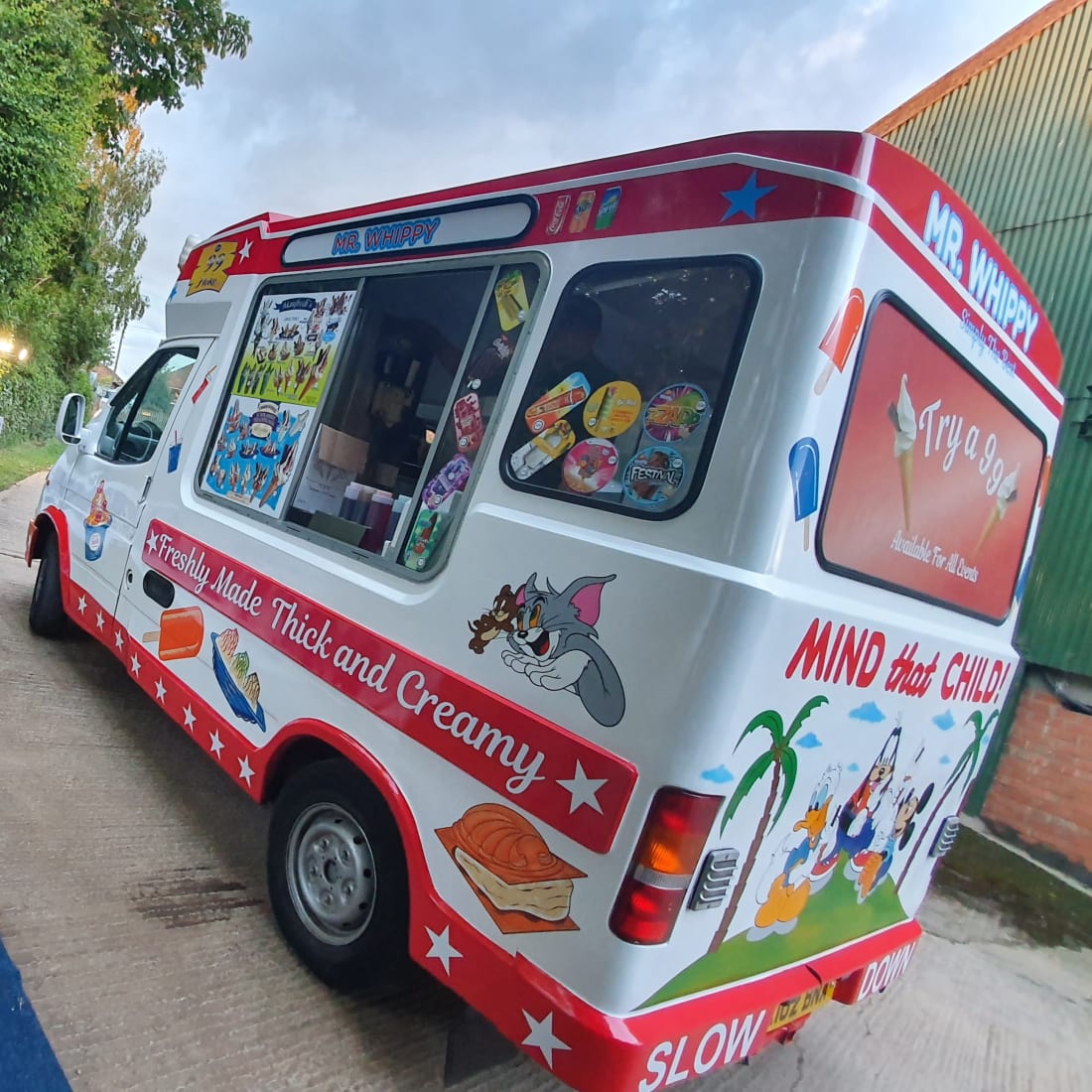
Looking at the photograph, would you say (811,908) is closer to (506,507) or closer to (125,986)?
(506,507)

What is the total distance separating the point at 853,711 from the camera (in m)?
2.22

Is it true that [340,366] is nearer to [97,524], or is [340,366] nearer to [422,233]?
[422,233]

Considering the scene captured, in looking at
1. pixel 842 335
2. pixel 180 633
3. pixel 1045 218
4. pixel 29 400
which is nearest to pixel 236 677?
pixel 180 633

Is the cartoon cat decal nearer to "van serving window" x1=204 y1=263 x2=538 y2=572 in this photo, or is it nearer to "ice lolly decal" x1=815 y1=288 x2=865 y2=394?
"van serving window" x1=204 y1=263 x2=538 y2=572

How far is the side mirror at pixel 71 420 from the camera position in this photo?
5098 mm

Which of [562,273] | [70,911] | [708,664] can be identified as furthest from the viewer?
[70,911]

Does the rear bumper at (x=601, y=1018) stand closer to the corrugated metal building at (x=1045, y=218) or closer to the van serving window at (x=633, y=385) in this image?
the van serving window at (x=633, y=385)

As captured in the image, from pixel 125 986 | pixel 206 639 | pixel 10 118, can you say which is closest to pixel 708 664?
pixel 125 986

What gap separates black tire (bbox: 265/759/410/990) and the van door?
202 centimetres

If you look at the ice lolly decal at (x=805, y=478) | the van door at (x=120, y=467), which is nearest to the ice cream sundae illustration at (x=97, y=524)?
the van door at (x=120, y=467)

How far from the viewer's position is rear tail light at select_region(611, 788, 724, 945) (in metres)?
1.82

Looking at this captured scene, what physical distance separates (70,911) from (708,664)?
2455 mm

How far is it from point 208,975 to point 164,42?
16642 mm

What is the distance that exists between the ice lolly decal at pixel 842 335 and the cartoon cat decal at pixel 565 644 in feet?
2.29
